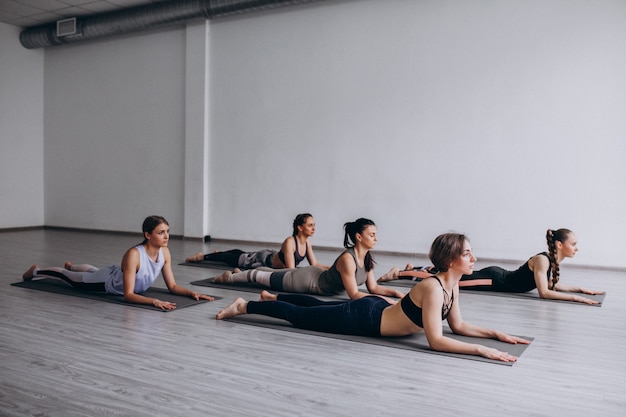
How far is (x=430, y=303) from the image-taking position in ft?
8.57

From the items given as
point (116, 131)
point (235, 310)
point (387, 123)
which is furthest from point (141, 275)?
point (116, 131)

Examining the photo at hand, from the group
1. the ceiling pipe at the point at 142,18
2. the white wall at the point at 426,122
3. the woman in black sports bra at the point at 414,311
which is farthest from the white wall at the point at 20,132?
the woman in black sports bra at the point at 414,311

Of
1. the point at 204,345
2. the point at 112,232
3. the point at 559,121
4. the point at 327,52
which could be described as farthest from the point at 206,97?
the point at 204,345

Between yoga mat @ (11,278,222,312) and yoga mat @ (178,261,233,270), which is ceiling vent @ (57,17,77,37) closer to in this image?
yoga mat @ (178,261,233,270)

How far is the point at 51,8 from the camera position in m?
8.14

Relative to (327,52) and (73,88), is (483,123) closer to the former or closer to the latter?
(327,52)

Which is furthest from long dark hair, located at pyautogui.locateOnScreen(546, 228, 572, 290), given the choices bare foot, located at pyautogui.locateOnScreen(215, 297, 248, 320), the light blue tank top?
the light blue tank top

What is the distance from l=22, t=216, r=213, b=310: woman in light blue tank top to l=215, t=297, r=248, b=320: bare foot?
41 cm

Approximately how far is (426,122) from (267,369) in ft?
15.3

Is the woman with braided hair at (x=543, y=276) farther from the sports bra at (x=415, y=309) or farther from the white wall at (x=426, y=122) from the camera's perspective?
the white wall at (x=426, y=122)

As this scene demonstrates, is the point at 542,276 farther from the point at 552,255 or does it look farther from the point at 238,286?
the point at 238,286

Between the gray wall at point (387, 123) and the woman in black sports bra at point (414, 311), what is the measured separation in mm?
3508

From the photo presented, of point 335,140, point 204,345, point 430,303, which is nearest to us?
point 430,303

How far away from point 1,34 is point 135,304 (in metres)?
7.08
